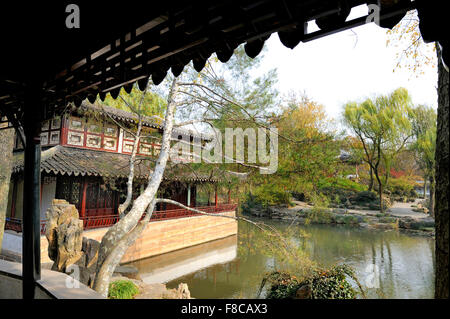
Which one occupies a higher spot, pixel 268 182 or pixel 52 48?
pixel 52 48

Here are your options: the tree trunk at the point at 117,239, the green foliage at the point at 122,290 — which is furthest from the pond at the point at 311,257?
the tree trunk at the point at 117,239

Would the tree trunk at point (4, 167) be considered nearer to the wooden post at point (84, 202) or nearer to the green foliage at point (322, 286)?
the wooden post at point (84, 202)

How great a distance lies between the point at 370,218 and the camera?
56.5 feet

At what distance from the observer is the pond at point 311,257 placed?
7161 millimetres

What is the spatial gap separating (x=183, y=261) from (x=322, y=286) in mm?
6080

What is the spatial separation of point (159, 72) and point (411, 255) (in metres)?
12.5

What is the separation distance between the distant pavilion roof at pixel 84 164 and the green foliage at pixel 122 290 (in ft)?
8.43

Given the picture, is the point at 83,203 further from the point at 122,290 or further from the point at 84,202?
the point at 122,290

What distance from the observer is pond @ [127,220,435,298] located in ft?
23.5

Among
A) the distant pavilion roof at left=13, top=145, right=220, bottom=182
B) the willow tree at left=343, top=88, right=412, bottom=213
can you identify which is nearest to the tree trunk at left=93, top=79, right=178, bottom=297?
the distant pavilion roof at left=13, top=145, right=220, bottom=182

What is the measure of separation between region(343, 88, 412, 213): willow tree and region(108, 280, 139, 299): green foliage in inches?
691
